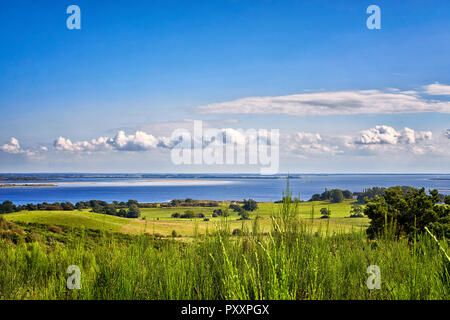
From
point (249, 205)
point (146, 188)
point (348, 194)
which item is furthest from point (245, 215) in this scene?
point (146, 188)

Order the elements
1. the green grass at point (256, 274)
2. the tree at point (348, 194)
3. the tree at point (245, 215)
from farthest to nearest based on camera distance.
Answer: the tree at point (348, 194)
the tree at point (245, 215)
the green grass at point (256, 274)

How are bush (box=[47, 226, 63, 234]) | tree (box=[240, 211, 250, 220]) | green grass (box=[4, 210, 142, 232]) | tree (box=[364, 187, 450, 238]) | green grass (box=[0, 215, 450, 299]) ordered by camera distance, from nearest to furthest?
green grass (box=[0, 215, 450, 299]) < tree (box=[240, 211, 250, 220]) < tree (box=[364, 187, 450, 238]) < bush (box=[47, 226, 63, 234]) < green grass (box=[4, 210, 142, 232])

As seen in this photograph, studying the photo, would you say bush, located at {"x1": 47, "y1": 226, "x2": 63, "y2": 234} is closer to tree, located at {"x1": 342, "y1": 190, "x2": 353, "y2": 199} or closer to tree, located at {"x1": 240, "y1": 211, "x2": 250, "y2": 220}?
tree, located at {"x1": 240, "y1": 211, "x2": 250, "y2": 220}

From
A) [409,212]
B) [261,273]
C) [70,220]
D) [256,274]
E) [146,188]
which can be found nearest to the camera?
[261,273]

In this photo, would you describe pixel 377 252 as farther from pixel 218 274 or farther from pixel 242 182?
pixel 242 182

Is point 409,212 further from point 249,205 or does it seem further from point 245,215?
point 245,215

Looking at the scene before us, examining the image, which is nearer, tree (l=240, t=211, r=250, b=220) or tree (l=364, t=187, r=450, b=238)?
tree (l=240, t=211, r=250, b=220)

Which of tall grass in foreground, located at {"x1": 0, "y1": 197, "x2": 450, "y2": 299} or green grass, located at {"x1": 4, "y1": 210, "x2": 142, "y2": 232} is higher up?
tall grass in foreground, located at {"x1": 0, "y1": 197, "x2": 450, "y2": 299}

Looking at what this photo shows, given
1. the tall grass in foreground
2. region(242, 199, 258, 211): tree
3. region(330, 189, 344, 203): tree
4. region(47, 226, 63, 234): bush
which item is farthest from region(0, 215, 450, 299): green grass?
region(330, 189, 344, 203): tree

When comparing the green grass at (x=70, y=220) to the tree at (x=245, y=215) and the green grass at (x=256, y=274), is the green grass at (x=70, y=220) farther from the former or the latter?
the tree at (x=245, y=215)

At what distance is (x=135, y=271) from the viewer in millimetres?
5602

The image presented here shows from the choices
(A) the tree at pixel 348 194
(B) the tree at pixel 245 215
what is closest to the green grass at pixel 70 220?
(B) the tree at pixel 245 215

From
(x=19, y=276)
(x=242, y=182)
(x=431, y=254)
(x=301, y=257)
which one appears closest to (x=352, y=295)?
(x=301, y=257)

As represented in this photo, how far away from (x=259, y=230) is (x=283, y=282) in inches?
101
